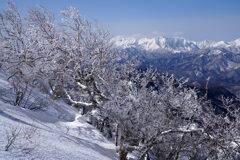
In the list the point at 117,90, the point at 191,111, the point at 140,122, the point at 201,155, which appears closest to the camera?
the point at 140,122

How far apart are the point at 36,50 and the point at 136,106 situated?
14.3 feet

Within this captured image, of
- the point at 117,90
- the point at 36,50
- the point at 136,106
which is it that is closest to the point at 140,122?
the point at 136,106

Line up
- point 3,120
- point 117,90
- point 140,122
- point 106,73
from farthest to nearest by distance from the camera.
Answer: point 106,73 → point 117,90 → point 140,122 → point 3,120

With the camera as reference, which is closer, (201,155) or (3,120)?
(3,120)

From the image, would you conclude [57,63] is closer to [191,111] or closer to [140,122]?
[140,122]

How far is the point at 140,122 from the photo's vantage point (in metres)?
10.4

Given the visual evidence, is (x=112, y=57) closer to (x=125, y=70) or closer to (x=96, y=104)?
(x=96, y=104)

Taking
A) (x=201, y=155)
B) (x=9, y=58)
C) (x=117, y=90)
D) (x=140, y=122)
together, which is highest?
(x=9, y=58)

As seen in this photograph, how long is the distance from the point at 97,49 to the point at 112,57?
896 mm

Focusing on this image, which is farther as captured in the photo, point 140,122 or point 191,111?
point 191,111

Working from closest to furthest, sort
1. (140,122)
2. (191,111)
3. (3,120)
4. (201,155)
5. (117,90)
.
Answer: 1. (3,120)
2. (140,122)
3. (117,90)
4. (191,111)
5. (201,155)

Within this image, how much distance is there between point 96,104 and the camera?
1062cm

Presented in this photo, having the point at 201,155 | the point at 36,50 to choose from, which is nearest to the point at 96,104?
the point at 36,50

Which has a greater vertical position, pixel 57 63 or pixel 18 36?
pixel 18 36
